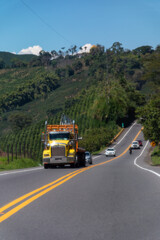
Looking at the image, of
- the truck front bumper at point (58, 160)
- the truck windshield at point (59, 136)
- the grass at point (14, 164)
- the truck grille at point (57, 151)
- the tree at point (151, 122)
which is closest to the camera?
the truck front bumper at point (58, 160)

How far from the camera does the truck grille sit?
27.0 metres

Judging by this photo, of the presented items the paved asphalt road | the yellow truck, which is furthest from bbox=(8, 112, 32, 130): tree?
the paved asphalt road

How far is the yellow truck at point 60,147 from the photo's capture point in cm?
2694

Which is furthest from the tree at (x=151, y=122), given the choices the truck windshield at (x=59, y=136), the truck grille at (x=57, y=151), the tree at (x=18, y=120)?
the tree at (x=18, y=120)

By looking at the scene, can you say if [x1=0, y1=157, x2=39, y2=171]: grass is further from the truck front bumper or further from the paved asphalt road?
the paved asphalt road

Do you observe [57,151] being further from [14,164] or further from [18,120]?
[18,120]

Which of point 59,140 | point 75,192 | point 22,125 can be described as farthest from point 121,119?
point 75,192

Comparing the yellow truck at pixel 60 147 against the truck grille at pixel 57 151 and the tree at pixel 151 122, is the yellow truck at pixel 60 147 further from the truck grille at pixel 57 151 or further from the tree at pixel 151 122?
the tree at pixel 151 122

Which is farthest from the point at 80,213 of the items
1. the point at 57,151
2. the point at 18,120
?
the point at 18,120

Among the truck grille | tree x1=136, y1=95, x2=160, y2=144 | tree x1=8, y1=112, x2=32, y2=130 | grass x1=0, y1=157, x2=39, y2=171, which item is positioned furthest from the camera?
tree x1=8, y1=112, x2=32, y2=130

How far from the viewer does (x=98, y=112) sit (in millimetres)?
107375

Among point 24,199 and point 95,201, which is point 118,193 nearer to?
point 95,201

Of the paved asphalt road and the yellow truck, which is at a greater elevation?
the yellow truck

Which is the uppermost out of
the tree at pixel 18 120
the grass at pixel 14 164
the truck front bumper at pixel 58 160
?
the tree at pixel 18 120
